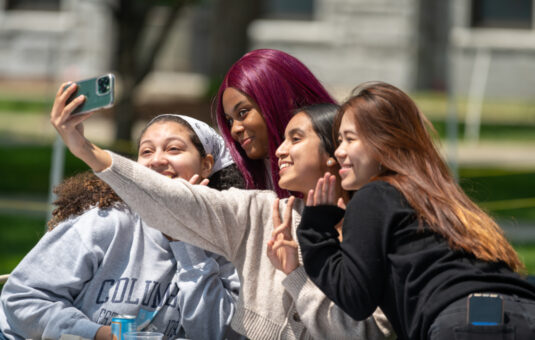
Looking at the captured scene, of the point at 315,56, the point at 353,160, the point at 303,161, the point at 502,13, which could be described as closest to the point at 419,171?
the point at 353,160

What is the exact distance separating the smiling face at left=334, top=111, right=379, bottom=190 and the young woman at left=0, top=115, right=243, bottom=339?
1.95ft

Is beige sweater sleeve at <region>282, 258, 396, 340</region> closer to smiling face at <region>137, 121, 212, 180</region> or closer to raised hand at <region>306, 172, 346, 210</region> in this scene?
raised hand at <region>306, 172, 346, 210</region>

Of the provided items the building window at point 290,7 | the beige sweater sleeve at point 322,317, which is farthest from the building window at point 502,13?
the beige sweater sleeve at point 322,317

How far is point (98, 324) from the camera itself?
3.30 metres

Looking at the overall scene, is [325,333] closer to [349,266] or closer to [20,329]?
[349,266]

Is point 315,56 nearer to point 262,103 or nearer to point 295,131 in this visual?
point 262,103

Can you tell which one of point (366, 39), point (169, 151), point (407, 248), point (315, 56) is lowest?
point (315, 56)

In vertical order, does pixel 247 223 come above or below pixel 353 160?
below

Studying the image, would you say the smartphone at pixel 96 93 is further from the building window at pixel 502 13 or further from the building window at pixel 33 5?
the building window at pixel 33 5

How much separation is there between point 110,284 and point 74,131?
594mm

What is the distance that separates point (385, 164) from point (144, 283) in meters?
0.92

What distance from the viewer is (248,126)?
388 centimetres

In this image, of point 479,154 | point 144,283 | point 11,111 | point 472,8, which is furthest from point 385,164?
point 472,8

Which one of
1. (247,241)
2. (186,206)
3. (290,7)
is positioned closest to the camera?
(186,206)
